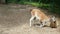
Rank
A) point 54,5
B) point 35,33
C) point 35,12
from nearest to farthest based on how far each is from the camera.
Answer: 1. point 35,33
2. point 35,12
3. point 54,5

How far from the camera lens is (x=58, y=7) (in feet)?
43.2

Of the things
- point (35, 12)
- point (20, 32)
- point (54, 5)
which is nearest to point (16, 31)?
point (20, 32)

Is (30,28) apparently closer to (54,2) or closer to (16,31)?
(16,31)

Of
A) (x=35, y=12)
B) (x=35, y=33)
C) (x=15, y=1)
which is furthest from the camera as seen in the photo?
(x=15, y=1)

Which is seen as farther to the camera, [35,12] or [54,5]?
[54,5]

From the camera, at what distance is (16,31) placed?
7246mm

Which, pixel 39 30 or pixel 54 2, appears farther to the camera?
pixel 54 2

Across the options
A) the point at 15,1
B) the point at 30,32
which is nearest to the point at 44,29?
the point at 30,32

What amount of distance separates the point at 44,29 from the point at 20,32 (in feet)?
3.42

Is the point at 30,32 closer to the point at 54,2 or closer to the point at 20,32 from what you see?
the point at 20,32

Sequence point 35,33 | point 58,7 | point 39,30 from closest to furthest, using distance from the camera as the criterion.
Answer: point 35,33 → point 39,30 → point 58,7

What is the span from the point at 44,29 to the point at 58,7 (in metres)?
5.84

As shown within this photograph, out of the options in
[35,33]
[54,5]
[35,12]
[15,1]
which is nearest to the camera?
[35,33]

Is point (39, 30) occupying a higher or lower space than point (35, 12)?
lower
